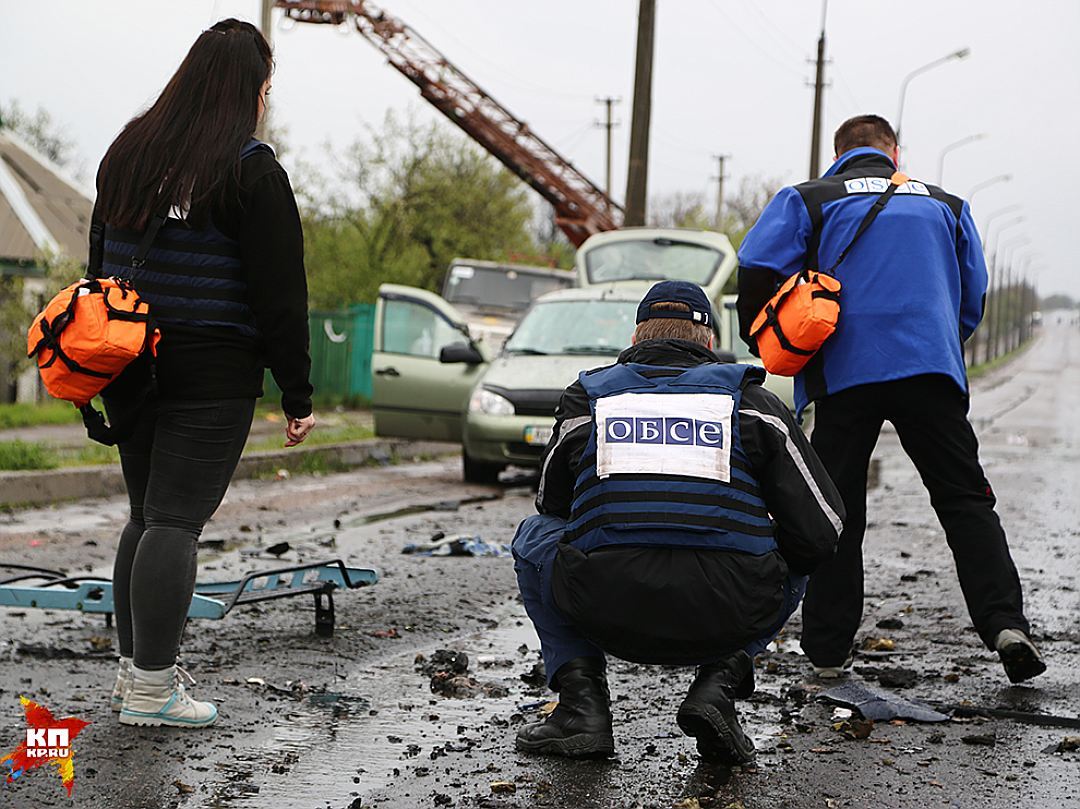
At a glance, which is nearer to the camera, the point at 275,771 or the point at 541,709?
the point at 275,771

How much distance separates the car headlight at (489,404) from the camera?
1227cm

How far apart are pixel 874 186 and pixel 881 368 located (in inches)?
26.6

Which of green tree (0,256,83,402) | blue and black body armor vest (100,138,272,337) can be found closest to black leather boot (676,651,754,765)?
blue and black body armor vest (100,138,272,337)

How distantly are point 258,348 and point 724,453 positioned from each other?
4.79ft

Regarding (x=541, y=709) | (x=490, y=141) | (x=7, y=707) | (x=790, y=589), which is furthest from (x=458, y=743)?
(x=490, y=141)

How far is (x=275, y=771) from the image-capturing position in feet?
12.7

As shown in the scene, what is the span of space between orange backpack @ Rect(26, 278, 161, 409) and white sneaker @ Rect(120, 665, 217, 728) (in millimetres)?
856

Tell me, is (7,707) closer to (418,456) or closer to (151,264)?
(151,264)

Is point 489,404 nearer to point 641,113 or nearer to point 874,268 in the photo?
point 874,268

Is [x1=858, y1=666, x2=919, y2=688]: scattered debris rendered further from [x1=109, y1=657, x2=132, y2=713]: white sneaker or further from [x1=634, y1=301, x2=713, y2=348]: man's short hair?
[x1=109, y1=657, x2=132, y2=713]: white sneaker

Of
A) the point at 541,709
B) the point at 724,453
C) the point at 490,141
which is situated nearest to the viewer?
the point at 724,453

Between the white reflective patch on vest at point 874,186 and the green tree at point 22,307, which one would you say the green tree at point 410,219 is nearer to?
the green tree at point 22,307

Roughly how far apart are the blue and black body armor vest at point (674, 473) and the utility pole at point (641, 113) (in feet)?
65.1

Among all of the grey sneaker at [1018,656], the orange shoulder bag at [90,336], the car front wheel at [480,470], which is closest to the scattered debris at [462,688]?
the orange shoulder bag at [90,336]
